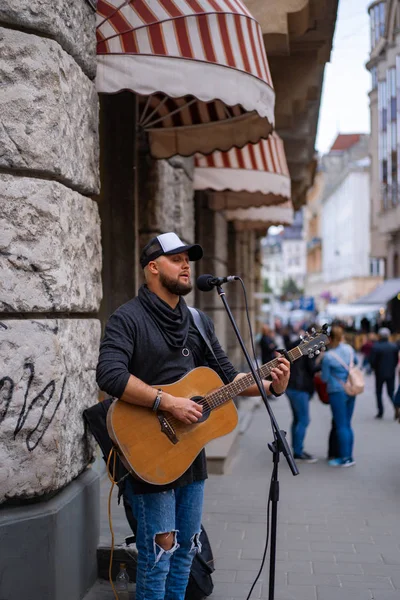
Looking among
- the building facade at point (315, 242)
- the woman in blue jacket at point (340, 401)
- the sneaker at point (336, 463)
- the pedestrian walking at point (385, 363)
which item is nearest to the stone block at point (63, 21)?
the woman in blue jacket at point (340, 401)

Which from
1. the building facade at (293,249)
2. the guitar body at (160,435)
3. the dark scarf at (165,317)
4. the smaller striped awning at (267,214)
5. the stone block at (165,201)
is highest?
the building facade at (293,249)

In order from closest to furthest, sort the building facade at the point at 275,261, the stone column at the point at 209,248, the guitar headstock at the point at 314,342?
the guitar headstock at the point at 314,342 → the stone column at the point at 209,248 → the building facade at the point at 275,261

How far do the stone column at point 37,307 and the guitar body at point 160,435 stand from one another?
1.58 feet

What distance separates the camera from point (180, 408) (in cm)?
384

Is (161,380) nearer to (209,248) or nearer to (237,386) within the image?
(237,386)

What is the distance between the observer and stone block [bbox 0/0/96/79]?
13.4 ft

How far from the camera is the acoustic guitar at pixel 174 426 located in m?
3.86

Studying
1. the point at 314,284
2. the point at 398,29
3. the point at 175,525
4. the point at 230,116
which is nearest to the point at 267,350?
the point at 230,116

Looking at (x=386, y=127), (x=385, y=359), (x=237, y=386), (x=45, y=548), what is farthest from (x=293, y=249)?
(x=45, y=548)

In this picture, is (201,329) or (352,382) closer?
(201,329)

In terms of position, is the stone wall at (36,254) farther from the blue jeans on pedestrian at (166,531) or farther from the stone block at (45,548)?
the blue jeans on pedestrian at (166,531)

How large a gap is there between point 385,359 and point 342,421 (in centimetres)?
621

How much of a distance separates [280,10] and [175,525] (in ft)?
20.3

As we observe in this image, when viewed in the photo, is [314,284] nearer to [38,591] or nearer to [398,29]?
[398,29]
